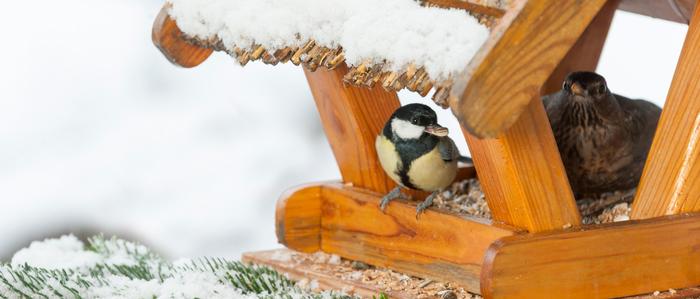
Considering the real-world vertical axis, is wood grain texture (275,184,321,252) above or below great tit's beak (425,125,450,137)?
below

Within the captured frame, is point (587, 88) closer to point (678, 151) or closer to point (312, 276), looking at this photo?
point (678, 151)

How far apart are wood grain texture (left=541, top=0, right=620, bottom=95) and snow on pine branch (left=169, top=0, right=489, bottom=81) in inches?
50.6

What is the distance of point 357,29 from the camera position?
2820mm

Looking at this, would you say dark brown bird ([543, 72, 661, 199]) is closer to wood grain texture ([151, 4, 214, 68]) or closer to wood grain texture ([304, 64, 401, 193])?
wood grain texture ([304, 64, 401, 193])

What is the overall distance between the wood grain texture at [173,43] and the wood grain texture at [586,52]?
124 cm

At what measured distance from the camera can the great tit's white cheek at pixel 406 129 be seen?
341 centimetres

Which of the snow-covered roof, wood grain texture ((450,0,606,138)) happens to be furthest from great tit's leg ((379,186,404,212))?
wood grain texture ((450,0,606,138))

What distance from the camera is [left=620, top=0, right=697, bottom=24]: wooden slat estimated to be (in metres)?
3.40

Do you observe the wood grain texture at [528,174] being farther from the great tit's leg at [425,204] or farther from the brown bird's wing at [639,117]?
the brown bird's wing at [639,117]

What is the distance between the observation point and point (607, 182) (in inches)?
141

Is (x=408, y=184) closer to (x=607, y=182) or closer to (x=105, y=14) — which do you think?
(x=607, y=182)

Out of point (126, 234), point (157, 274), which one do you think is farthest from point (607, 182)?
point (126, 234)

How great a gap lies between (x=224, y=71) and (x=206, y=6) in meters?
3.37

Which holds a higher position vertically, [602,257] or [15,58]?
[15,58]
